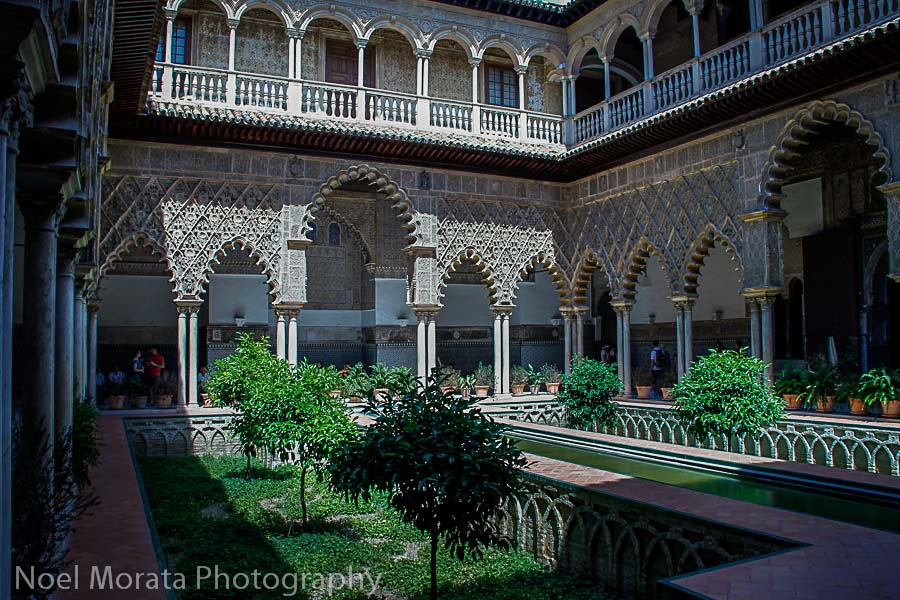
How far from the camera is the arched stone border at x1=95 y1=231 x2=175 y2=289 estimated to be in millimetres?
12977

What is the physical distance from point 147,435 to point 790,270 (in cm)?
1271

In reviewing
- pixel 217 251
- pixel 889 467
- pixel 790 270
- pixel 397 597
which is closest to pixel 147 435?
pixel 217 251

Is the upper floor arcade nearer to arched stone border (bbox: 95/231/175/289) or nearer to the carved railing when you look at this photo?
arched stone border (bbox: 95/231/175/289)

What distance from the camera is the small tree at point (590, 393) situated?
42.7 feet

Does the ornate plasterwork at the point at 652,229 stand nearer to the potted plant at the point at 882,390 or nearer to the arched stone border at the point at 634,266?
the arched stone border at the point at 634,266

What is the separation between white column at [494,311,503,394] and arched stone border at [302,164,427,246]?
8.24 feet

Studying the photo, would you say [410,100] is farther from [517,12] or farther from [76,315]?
[76,315]

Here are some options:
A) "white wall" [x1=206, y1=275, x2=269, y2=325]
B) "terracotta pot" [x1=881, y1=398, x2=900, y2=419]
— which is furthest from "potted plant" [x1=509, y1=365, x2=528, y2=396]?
"terracotta pot" [x1=881, y1=398, x2=900, y2=419]

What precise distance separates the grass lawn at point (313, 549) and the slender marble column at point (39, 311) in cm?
181

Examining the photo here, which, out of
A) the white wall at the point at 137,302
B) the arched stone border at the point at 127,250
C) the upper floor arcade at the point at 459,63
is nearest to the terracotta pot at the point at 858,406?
the upper floor arcade at the point at 459,63

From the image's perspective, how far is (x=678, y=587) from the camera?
154 inches

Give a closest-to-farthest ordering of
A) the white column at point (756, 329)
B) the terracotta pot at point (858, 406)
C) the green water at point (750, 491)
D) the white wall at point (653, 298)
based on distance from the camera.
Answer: the green water at point (750, 491)
the terracotta pot at point (858, 406)
the white column at point (756, 329)
the white wall at point (653, 298)

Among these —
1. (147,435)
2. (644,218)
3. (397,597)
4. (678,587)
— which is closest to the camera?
(678,587)

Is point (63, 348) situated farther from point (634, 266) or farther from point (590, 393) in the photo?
point (634, 266)
